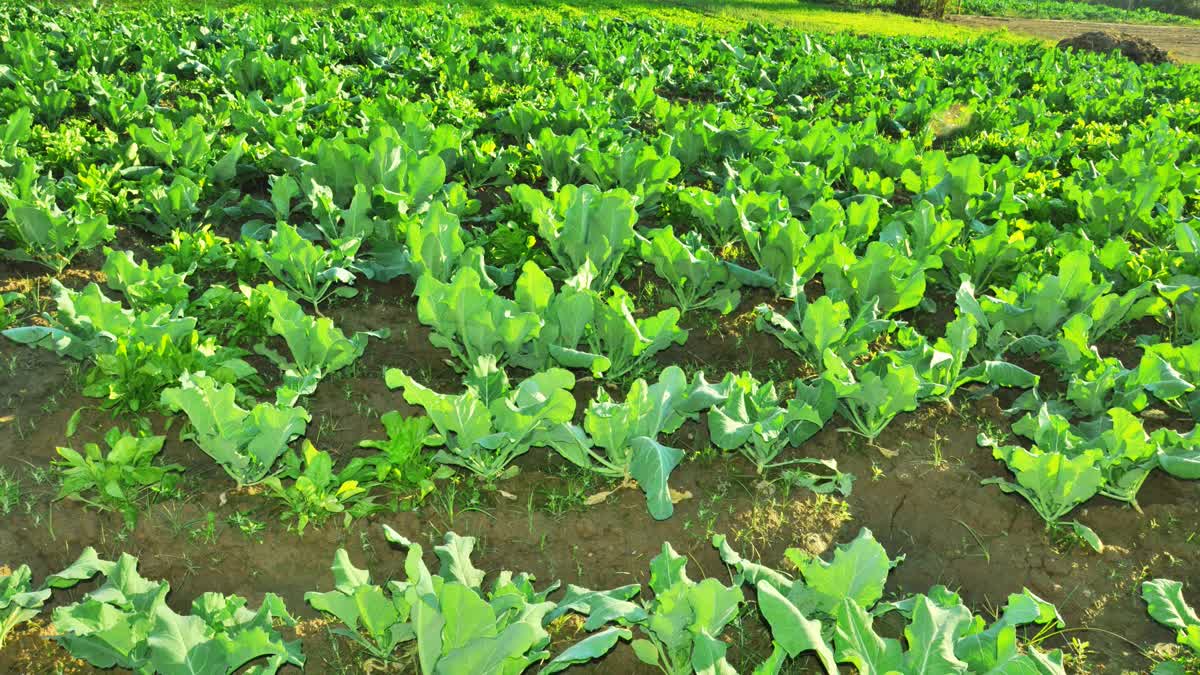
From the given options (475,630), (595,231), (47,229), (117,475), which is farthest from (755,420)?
(47,229)

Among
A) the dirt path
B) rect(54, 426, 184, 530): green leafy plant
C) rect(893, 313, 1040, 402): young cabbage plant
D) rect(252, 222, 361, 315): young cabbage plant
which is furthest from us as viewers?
the dirt path

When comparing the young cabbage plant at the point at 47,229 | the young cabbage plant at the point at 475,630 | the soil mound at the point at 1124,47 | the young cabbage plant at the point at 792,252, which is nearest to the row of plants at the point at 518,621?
the young cabbage plant at the point at 475,630

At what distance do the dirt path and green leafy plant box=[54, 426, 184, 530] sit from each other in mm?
25037

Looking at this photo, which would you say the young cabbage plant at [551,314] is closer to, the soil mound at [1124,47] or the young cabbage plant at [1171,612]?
the young cabbage plant at [1171,612]

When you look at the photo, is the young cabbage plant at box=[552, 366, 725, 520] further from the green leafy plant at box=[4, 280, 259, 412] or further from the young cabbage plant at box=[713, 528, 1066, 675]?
the green leafy plant at box=[4, 280, 259, 412]

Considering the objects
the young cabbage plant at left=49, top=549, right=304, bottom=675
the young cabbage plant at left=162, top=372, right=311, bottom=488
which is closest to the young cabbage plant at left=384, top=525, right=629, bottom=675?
the young cabbage plant at left=49, top=549, right=304, bottom=675

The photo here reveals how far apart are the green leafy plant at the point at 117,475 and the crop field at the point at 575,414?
14 mm

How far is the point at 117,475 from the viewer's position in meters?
3.34

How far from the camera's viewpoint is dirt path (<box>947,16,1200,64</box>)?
82.2 feet

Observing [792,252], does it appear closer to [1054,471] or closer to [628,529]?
[1054,471]

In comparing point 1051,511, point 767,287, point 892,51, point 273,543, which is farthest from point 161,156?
point 892,51

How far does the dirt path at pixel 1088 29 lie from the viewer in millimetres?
25047

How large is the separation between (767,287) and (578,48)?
6801 millimetres

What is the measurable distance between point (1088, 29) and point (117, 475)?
33.8 meters
